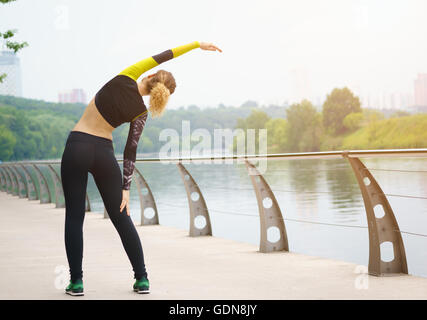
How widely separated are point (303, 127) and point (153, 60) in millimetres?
109684

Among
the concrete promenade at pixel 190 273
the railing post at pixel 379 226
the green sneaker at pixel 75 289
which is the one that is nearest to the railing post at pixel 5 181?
the concrete promenade at pixel 190 273

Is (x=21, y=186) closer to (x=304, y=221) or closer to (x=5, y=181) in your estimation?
(x=5, y=181)

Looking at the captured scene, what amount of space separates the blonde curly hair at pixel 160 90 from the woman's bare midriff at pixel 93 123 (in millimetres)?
248

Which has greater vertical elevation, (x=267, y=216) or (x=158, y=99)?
(x=158, y=99)

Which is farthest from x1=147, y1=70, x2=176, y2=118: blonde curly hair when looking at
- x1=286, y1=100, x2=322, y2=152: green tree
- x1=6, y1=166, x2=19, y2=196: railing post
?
x1=286, y1=100, x2=322, y2=152: green tree

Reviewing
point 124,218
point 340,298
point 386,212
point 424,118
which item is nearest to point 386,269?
point 386,212

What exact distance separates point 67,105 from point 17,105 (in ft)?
50.9

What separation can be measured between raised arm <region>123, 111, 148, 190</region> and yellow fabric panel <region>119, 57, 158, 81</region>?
7.8 inches

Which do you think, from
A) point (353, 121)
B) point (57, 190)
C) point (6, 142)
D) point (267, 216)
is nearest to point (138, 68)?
point (267, 216)

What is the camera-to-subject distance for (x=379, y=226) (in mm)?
3570

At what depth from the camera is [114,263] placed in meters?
4.39

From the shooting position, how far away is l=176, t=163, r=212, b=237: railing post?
5996mm

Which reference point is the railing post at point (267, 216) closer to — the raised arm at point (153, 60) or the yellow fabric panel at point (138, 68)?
the raised arm at point (153, 60)

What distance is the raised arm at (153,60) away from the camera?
3.10 m
